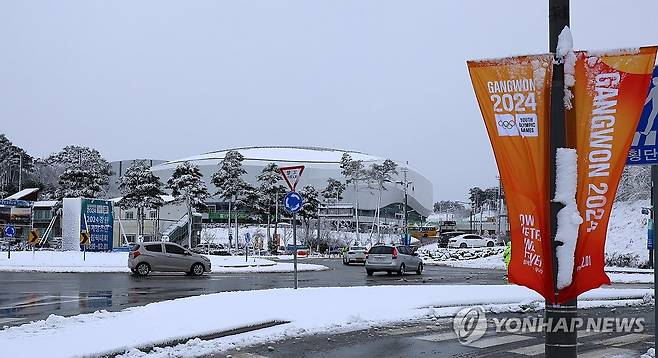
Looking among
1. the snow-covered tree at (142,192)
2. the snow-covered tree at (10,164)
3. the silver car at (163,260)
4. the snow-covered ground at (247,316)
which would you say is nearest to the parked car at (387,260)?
the silver car at (163,260)

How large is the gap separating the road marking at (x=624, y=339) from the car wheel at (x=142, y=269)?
21.9m

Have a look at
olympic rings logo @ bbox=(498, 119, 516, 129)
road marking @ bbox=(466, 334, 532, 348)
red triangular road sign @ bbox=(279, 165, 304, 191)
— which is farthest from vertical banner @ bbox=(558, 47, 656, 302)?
red triangular road sign @ bbox=(279, 165, 304, 191)

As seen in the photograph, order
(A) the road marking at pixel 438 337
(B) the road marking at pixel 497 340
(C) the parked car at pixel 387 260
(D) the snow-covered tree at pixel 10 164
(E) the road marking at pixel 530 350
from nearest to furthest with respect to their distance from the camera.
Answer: (E) the road marking at pixel 530 350 < (B) the road marking at pixel 497 340 < (A) the road marking at pixel 438 337 < (C) the parked car at pixel 387 260 < (D) the snow-covered tree at pixel 10 164

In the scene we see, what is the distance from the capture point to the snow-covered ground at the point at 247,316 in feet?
30.7

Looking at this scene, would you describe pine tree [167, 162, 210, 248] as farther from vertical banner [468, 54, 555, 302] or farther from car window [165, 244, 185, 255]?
vertical banner [468, 54, 555, 302]

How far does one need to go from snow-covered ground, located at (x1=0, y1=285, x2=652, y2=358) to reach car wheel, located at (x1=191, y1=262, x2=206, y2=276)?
44.7 feet

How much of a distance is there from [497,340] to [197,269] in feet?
69.9

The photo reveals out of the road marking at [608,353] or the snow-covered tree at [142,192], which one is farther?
the snow-covered tree at [142,192]

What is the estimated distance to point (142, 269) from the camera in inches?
1137

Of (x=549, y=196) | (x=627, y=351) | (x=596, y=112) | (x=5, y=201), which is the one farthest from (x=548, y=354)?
(x=5, y=201)

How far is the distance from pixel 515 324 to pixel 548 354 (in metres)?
8.32

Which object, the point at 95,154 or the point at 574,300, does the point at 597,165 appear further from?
the point at 95,154

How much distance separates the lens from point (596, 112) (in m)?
4.77

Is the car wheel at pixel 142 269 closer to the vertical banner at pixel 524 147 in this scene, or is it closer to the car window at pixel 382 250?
the car window at pixel 382 250
